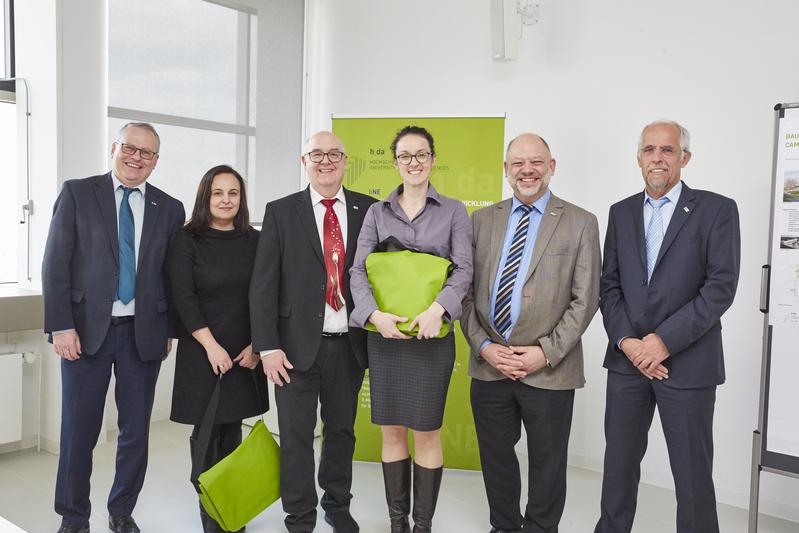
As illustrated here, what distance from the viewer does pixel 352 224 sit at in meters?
2.77

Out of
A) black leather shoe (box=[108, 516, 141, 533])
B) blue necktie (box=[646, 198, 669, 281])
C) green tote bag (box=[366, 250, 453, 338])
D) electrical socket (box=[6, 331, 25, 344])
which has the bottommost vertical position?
black leather shoe (box=[108, 516, 141, 533])

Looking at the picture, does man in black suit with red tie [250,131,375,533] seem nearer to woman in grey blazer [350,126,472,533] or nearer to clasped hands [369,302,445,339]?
woman in grey blazer [350,126,472,533]

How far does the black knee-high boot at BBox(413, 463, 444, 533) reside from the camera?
2.71 m

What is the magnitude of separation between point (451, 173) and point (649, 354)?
165 cm

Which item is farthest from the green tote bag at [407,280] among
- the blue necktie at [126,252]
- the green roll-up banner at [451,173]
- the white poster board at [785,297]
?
the white poster board at [785,297]

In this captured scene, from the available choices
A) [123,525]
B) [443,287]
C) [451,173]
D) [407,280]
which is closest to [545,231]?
[443,287]

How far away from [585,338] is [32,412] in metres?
3.33

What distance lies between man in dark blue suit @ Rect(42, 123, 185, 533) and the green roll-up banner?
130cm

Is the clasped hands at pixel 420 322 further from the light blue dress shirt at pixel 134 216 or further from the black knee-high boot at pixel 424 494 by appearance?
the light blue dress shirt at pixel 134 216

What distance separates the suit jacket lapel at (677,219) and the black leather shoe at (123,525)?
94.6 inches

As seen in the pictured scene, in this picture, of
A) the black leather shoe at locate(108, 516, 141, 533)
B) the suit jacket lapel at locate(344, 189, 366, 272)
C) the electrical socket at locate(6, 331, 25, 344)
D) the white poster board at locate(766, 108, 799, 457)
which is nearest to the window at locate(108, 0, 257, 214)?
the electrical socket at locate(6, 331, 25, 344)

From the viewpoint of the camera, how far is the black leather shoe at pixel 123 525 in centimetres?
284

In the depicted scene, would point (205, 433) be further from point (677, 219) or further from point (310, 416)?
point (677, 219)

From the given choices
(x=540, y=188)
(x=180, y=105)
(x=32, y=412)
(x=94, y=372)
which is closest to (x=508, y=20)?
(x=540, y=188)
